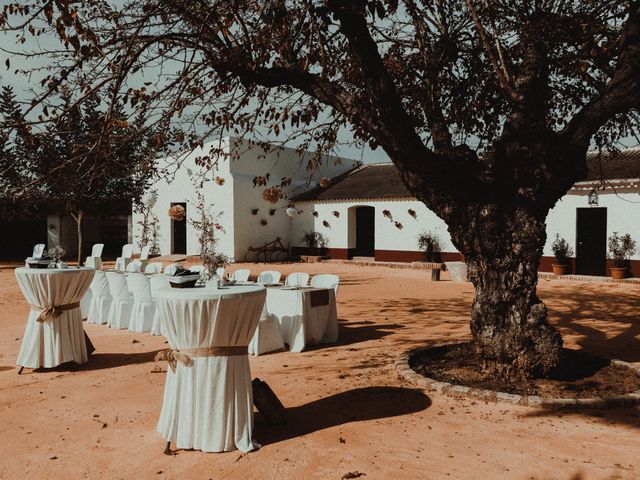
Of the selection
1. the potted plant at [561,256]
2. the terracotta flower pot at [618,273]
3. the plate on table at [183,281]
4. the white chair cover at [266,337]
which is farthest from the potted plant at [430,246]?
the plate on table at [183,281]

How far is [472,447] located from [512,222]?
2.40 meters

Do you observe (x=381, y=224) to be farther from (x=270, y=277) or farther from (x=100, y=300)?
(x=100, y=300)

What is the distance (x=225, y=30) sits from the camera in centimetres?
495

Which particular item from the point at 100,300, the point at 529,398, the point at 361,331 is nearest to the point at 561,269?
the point at 361,331

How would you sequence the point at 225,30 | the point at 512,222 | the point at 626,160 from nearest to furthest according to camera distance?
the point at 225,30 → the point at 512,222 → the point at 626,160

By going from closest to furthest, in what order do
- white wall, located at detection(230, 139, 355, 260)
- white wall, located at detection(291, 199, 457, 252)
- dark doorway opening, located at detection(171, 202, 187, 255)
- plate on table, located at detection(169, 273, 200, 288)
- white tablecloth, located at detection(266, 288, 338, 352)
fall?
plate on table, located at detection(169, 273, 200, 288) < white tablecloth, located at detection(266, 288, 338, 352) < white wall, located at detection(291, 199, 457, 252) < white wall, located at detection(230, 139, 355, 260) < dark doorway opening, located at detection(171, 202, 187, 255)

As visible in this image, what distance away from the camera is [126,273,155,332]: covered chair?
8.16 meters

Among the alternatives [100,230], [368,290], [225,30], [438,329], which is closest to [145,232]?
[100,230]

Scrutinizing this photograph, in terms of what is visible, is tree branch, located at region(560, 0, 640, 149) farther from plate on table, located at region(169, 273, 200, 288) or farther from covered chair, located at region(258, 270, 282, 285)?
covered chair, located at region(258, 270, 282, 285)

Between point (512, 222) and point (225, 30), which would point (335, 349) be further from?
point (225, 30)

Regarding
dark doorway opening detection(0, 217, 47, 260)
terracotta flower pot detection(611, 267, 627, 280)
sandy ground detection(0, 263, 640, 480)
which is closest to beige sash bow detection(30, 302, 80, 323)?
sandy ground detection(0, 263, 640, 480)

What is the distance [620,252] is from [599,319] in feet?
21.5

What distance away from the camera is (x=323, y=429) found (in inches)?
164

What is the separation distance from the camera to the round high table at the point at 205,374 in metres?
3.70
